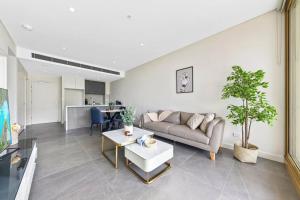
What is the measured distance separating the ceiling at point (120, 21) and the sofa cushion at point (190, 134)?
7.73ft

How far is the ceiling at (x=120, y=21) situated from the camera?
1.90m

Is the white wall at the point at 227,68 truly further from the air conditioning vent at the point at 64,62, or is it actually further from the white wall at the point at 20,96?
the white wall at the point at 20,96

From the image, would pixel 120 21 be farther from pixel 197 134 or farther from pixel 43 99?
pixel 43 99

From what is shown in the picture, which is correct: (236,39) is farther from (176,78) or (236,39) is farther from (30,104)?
(30,104)

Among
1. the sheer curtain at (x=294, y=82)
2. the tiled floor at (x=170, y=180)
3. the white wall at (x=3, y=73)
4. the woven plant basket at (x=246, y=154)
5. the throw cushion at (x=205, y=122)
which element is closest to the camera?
the tiled floor at (x=170, y=180)

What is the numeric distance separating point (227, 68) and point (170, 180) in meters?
2.67

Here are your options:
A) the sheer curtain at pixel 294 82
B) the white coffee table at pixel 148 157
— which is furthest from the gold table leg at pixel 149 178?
the sheer curtain at pixel 294 82

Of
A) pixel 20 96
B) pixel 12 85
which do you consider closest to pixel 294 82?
pixel 12 85

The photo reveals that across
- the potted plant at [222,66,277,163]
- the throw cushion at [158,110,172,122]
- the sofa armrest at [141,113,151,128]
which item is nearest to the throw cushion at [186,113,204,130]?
the potted plant at [222,66,277,163]

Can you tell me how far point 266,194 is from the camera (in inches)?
54.3

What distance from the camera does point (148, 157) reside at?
61.0 inches

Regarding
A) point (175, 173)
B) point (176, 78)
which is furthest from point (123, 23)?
point (175, 173)

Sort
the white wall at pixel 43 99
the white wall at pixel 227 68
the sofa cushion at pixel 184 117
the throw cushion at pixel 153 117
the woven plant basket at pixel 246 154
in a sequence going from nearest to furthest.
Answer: the woven plant basket at pixel 246 154 → the white wall at pixel 227 68 → the sofa cushion at pixel 184 117 → the throw cushion at pixel 153 117 → the white wall at pixel 43 99

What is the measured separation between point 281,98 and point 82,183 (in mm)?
3587
